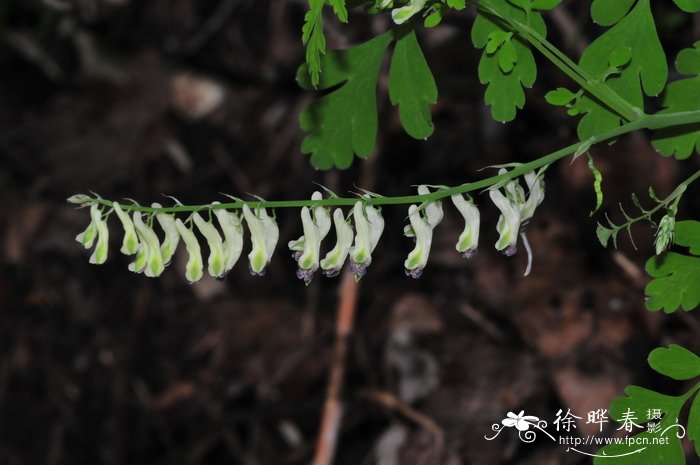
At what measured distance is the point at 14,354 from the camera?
6691 millimetres

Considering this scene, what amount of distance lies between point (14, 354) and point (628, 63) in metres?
5.72

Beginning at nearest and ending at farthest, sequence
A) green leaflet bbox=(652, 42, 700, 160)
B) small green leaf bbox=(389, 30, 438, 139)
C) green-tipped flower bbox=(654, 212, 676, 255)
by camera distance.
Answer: green-tipped flower bbox=(654, 212, 676, 255)
green leaflet bbox=(652, 42, 700, 160)
small green leaf bbox=(389, 30, 438, 139)

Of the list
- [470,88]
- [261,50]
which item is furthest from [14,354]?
[470,88]

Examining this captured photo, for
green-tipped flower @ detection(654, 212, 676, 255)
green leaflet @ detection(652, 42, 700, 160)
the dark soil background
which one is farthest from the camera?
the dark soil background

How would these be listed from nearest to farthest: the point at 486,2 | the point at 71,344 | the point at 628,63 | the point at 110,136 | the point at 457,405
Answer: the point at 486,2
the point at 628,63
the point at 457,405
the point at 71,344
the point at 110,136

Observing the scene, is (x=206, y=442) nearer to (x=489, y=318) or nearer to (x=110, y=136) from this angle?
(x=489, y=318)

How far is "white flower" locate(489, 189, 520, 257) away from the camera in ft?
7.96

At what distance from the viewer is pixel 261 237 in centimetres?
259

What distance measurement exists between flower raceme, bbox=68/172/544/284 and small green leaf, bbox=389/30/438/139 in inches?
19.9

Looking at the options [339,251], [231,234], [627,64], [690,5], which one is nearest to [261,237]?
[231,234]

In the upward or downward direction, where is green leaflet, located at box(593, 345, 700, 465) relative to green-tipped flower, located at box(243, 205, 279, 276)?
downward

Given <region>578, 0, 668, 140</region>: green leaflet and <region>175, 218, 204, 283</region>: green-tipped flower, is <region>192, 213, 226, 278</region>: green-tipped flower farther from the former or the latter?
<region>578, 0, 668, 140</region>: green leaflet

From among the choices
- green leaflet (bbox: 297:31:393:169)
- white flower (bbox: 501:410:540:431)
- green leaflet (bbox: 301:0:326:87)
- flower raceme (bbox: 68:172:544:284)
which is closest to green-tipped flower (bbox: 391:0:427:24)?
green leaflet (bbox: 301:0:326:87)

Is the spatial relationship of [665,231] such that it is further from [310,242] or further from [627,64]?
[310,242]
